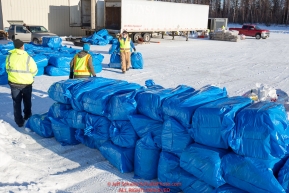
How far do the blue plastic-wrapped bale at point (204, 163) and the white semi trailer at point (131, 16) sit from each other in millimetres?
20282

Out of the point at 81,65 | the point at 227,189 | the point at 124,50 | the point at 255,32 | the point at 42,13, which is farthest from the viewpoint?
the point at 255,32

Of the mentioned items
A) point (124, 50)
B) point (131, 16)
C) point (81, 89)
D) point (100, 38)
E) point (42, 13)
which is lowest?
point (81, 89)

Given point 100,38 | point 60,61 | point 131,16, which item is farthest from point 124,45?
point 131,16

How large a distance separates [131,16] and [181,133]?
2062cm

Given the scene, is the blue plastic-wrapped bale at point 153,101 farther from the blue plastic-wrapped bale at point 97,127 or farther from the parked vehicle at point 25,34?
the parked vehicle at point 25,34

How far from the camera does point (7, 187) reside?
3.80m

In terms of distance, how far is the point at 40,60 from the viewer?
10.9 m

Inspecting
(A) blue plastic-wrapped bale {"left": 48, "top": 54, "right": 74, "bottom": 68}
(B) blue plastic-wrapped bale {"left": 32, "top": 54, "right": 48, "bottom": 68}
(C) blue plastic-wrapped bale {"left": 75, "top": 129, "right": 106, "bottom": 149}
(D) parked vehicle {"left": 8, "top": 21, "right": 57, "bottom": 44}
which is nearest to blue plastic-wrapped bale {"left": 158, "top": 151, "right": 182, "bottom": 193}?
(C) blue plastic-wrapped bale {"left": 75, "top": 129, "right": 106, "bottom": 149}

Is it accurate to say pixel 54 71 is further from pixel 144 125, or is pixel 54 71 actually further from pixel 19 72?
pixel 144 125

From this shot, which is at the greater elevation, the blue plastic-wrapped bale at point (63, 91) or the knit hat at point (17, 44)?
the knit hat at point (17, 44)

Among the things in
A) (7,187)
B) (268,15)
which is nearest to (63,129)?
(7,187)

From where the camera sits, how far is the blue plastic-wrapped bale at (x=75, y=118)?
5.06m

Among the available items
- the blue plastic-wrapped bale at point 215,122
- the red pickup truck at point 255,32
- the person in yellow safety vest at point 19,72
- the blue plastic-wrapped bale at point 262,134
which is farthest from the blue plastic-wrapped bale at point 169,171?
the red pickup truck at point 255,32

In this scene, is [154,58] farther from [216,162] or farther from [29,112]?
[216,162]
